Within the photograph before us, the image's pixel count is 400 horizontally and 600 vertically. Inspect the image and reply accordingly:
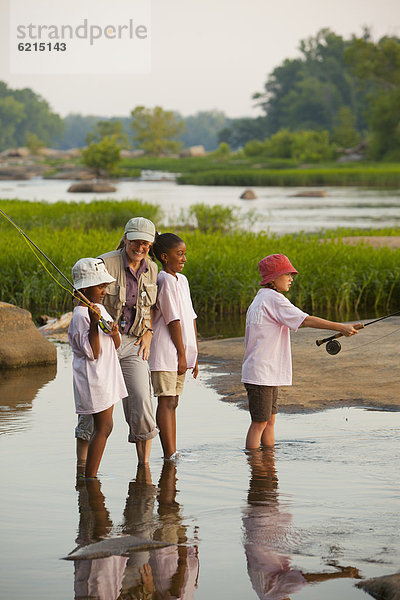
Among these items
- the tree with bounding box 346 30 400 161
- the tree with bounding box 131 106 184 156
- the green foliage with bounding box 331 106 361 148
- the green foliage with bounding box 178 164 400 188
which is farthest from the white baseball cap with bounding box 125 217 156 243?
the tree with bounding box 131 106 184 156

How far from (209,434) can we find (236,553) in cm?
238

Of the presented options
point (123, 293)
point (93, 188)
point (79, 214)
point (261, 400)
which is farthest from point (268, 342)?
point (93, 188)

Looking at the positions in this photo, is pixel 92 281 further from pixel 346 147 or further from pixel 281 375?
pixel 346 147

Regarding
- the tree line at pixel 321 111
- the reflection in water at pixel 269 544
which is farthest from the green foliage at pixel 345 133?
the reflection in water at pixel 269 544

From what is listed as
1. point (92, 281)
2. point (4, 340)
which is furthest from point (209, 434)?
point (4, 340)

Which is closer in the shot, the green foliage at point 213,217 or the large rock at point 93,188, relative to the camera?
the green foliage at point 213,217

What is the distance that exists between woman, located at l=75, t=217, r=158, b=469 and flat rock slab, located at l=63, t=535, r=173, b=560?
3.78ft

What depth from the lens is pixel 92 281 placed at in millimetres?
5395

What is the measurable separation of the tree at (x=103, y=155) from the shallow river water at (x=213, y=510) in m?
61.8

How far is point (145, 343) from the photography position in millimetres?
5816

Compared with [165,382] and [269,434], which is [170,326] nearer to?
[165,382]

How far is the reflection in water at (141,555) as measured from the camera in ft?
13.7

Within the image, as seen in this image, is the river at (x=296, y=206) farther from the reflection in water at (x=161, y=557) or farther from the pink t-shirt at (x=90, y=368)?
the reflection in water at (x=161, y=557)

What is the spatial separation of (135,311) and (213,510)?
1.26 meters
